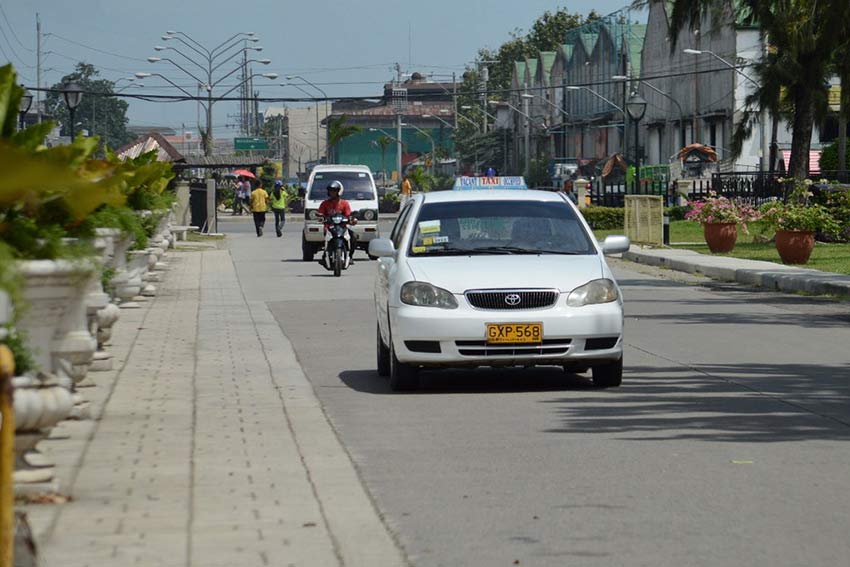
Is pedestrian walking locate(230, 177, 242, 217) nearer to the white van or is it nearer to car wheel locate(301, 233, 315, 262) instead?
the white van

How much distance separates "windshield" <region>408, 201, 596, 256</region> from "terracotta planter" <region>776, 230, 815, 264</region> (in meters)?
17.7

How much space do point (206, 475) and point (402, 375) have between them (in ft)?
14.3

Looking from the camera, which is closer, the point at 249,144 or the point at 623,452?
the point at 623,452

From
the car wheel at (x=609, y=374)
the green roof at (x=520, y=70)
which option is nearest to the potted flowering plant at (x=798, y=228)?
the car wheel at (x=609, y=374)

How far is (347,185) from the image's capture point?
39094 millimetres

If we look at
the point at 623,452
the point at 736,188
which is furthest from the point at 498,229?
the point at 736,188

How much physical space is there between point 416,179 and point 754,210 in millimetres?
62303

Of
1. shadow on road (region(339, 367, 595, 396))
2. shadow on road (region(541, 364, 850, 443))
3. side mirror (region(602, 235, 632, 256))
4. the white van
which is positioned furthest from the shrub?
side mirror (region(602, 235, 632, 256))

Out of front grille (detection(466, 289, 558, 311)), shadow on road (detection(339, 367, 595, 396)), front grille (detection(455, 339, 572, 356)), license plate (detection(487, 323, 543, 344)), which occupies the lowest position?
shadow on road (detection(339, 367, 595, 396))

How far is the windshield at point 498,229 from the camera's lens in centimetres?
1359

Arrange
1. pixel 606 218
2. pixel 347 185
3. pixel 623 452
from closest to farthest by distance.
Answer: pixel 623 452
pixel 347 185
pixel 606 218

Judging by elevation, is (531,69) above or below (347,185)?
above

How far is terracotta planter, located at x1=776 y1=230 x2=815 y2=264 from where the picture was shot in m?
31.0

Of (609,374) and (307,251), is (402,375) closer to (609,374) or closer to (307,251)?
(609,374)
